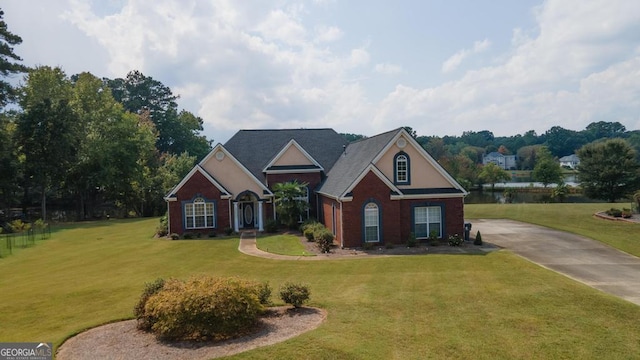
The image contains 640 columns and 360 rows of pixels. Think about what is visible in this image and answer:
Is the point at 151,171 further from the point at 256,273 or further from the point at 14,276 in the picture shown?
the point at 256,273

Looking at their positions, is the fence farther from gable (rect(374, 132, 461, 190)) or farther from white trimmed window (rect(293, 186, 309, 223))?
gable (rect(374, 132, 461, 190))

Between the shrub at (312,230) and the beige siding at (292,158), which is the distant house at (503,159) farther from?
the shrub at (312,230)

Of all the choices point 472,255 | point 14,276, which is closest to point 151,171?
point 14,276

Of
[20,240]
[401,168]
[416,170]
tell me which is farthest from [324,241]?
[20,240]

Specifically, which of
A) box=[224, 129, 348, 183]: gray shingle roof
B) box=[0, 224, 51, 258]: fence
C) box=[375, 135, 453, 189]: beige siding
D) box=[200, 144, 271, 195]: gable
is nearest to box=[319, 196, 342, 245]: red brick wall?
box=[375, 135, 453, 189]: beige siding

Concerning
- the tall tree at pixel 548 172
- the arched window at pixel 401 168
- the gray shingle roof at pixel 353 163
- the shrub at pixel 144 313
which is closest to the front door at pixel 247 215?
the gray shingle roof at pixel 353 163

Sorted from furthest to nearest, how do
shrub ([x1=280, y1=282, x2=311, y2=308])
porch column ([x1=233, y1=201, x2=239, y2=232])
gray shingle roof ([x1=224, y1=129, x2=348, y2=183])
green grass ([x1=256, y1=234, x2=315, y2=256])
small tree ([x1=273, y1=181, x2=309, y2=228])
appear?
gray shingle roof ([x1=224, y1=129, x2=348, y2=183]) → porch column ([x1=233, y1=201, x2=239, y2=232]) → small tree ([x1=273, y1=181, x2=309, y2=228]) → green grass ([x1=256, y1=234, x2=315, y2=256]) → shrub ([x1=280, y1=282, x2=311, y2=308])
